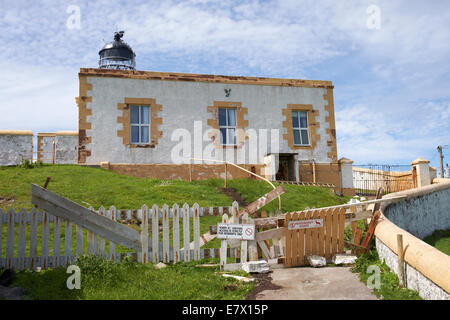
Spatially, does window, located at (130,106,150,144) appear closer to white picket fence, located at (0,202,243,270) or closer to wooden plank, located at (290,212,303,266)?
white picket fence, located at (0,202,243,270)

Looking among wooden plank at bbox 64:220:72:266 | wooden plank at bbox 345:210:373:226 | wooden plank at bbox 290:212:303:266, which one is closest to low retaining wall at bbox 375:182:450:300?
wooden plank at bbox 345:210:373:226

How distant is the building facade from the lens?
1959 cm

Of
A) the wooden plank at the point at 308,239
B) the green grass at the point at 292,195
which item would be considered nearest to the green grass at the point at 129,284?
the wooden plank at the point at 308,239

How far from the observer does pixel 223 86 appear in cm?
2131

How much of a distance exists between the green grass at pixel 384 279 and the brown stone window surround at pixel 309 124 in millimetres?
13157

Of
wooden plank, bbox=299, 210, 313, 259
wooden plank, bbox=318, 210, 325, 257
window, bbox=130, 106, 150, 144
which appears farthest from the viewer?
window, bbox=130, 106, 150, 144

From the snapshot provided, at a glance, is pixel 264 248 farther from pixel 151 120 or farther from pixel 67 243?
pixel 151 120

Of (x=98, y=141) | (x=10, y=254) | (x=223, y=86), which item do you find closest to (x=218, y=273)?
(x=10, y=254)

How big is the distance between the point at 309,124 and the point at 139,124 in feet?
30.5

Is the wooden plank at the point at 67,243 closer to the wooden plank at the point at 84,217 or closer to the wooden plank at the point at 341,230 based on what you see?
the wooden plank at the point at 84,217

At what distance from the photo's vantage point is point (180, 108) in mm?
20578

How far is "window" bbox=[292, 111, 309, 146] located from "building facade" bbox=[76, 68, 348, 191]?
0.18 ft

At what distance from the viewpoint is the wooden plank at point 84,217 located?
8.21m
